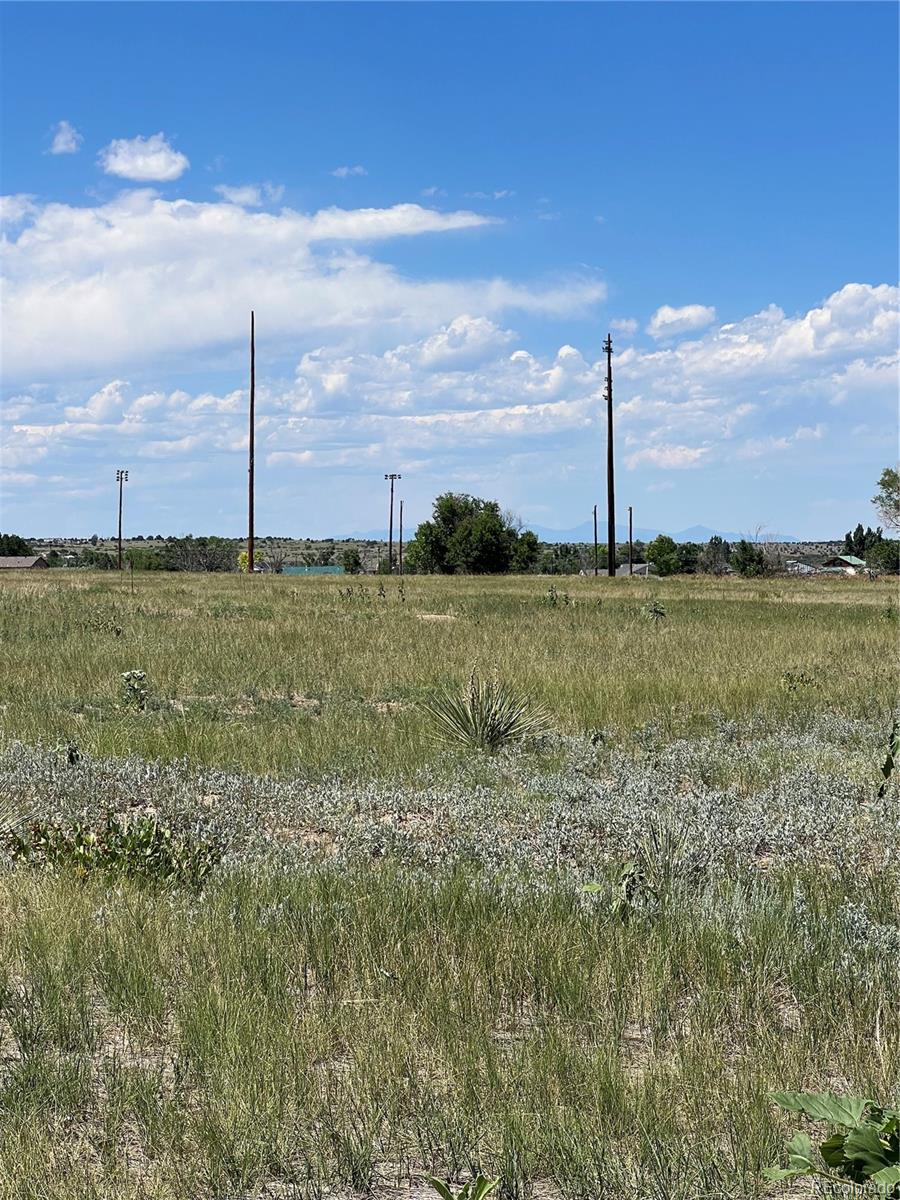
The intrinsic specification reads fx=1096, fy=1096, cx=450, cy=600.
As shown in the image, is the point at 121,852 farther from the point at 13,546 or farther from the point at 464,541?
the point at 13,546

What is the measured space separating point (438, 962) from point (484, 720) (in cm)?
663

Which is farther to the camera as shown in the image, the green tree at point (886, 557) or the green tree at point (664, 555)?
the green tree at point (664, 555)

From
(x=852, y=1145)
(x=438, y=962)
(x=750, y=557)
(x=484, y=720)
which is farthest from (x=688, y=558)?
(x=852, y=1145)

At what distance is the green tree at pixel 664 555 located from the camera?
386ft

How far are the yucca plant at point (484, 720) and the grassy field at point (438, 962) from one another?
1.11 feet

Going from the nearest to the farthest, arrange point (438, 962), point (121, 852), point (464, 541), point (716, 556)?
point (438, 962) → point (121, 852) → point (464, 541) → point (716, 556)

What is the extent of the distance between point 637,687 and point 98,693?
7230 millimetres

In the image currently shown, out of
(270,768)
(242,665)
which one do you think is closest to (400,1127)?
(270,768)

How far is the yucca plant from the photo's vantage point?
37.4 feet

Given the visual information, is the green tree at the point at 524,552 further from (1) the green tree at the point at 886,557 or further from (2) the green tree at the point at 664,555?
(1) the green tree at the point at 886,557

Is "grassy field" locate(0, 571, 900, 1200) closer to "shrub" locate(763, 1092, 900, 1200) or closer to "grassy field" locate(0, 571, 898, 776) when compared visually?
"grassy field" locate(0, 571, 898, 776)

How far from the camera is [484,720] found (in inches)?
450

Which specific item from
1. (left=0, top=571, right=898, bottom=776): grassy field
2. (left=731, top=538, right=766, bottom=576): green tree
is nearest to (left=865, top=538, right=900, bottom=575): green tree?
(left=731, top=538, right=766, bottom=576): green tree

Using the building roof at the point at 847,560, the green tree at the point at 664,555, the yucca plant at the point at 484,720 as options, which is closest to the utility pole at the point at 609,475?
the yucca plant at the point at 484,720
